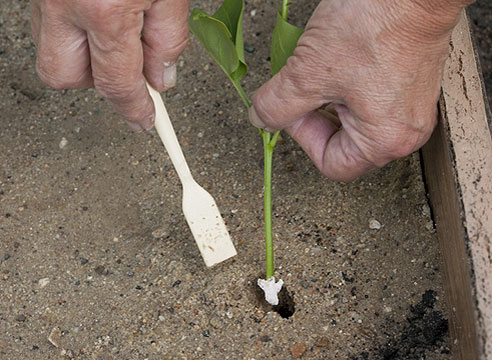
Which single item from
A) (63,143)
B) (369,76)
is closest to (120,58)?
(369,76)

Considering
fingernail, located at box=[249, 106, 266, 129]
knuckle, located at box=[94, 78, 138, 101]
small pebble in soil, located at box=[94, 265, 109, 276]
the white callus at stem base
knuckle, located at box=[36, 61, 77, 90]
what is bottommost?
small pebble in soil, located at box=[94, 265, 109, 276]

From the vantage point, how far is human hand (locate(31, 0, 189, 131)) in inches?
41.7

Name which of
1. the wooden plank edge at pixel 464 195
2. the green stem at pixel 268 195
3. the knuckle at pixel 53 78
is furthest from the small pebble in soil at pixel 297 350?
the knuckle at pixel 53 78

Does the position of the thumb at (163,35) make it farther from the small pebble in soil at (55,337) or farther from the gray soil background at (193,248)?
the small pebble in soil at (55,337)

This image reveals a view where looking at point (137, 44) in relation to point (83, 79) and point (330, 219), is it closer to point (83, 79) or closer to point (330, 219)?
point (83, 79)

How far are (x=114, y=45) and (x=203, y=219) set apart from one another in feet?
1.24

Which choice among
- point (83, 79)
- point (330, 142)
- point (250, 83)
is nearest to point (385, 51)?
point (330, 142)

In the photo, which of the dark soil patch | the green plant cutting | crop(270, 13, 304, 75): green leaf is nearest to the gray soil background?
the dark soil patch

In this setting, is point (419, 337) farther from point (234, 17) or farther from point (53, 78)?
point (53, 78)

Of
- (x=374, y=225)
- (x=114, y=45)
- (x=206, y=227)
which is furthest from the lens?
(x=374, y=225)

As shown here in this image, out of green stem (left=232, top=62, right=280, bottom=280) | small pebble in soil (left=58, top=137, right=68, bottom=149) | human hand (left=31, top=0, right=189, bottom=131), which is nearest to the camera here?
human hand (left=31, top=0, right=189, bottom=131)

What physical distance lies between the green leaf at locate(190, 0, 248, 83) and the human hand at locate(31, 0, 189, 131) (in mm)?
50

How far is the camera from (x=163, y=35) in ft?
3.80

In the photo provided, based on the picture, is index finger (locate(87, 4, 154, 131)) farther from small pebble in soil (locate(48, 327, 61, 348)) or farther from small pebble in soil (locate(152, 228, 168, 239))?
small pebble in soil (locate(48, 327, 61, 348))
